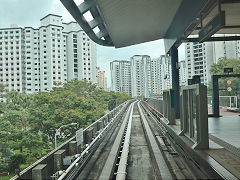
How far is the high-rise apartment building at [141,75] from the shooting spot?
114688mm

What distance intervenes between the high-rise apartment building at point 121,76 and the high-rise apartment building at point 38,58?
183ft

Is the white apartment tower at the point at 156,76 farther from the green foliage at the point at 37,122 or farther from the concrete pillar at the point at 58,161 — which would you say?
the concrete pillar at the point at 58,161

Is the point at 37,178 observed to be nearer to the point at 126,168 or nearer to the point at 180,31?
the point at 126,168

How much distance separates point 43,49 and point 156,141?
72.5 m

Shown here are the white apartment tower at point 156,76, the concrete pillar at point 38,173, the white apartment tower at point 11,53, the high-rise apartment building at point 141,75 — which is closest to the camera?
the concrete pillar at point 38,173

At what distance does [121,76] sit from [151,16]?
12454 cm

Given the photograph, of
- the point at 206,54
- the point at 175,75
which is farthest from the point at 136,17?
the point at 206,54

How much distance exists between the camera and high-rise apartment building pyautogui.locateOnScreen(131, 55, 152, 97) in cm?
11469

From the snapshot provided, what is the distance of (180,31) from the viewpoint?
7.81 meters

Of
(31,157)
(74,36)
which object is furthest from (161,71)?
(31,157)

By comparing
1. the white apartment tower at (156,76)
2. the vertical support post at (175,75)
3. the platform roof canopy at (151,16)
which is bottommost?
the vertical support post at (175,75)

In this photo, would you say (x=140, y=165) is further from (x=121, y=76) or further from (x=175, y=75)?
(x=121, y=76)

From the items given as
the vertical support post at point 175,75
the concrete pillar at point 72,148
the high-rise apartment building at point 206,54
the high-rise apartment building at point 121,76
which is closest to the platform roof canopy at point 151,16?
the vertical support post at point 175,75

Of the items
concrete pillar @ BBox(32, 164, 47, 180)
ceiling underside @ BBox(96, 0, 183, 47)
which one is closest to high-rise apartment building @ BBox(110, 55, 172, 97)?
ceiling underside @ BBox(96, 0, 183, 47)
